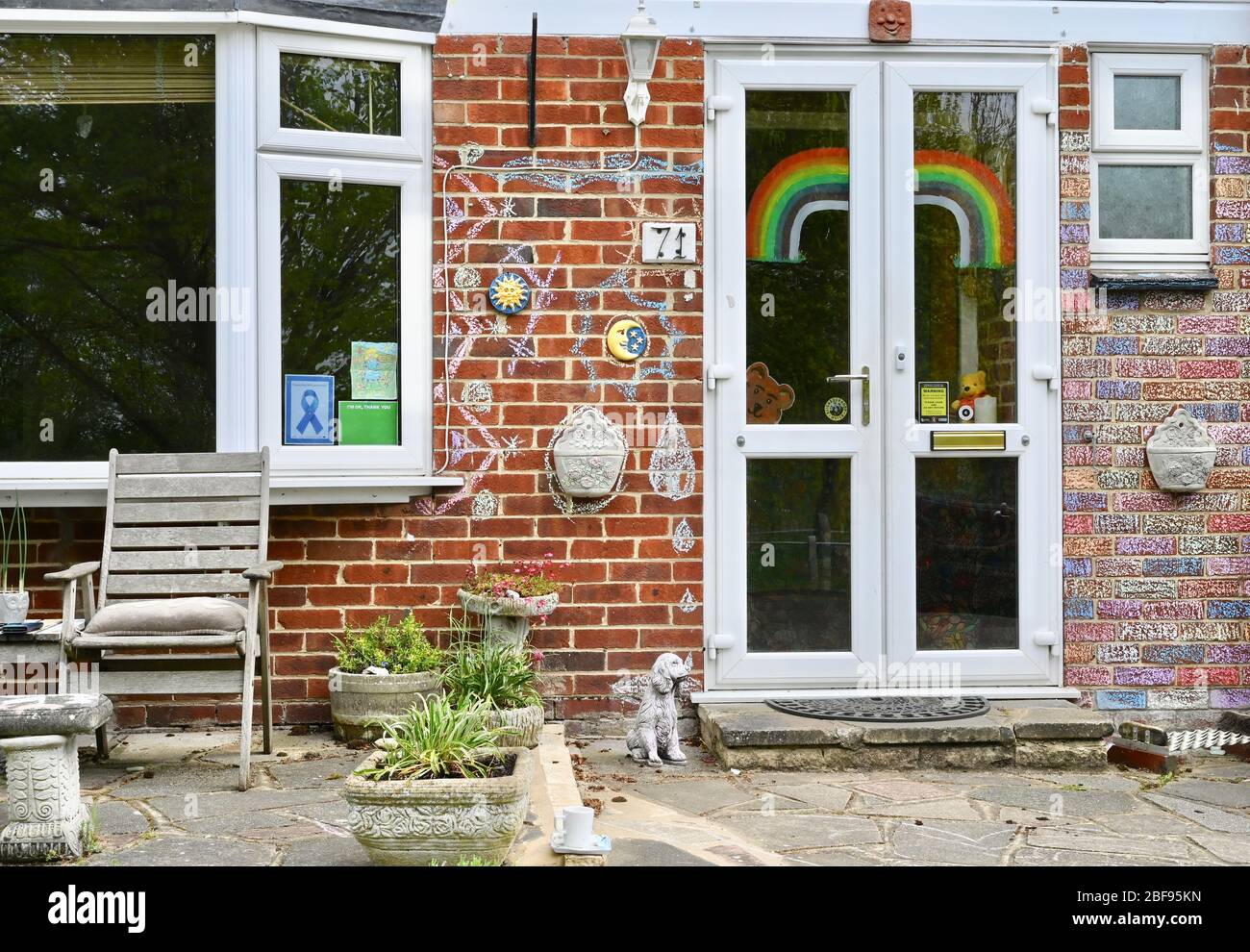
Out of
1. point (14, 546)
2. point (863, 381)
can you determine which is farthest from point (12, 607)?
point (863, 381)

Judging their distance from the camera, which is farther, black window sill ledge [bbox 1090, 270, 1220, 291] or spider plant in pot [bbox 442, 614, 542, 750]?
black window sill ledge [bbox 1090, 270, 1220, 291]

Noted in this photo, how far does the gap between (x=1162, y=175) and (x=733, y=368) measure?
202 cm

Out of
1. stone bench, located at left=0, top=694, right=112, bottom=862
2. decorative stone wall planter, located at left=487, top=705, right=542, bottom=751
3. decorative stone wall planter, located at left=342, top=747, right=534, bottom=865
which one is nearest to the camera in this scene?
decorative stone wall planter, located at left=342, top=747, right=534, bottom=865

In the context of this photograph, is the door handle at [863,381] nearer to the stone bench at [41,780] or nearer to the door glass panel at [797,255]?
the door glass panel at [797,255]

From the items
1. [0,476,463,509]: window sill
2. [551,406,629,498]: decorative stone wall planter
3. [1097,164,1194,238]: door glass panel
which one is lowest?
[0,476,463,509]: window sill

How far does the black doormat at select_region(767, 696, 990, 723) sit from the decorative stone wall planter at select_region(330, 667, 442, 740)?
142 cm

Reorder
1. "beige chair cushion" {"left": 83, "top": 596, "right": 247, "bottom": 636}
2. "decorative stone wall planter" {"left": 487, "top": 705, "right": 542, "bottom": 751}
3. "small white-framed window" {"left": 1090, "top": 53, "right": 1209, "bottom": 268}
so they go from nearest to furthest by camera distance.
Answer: "beige chair cushion" {"left": 83, "top": 596, "right": 247, "bottom": 636} → "decorative stone wall planter" {"left": 487, "top": 705, "right": 542, "bottom": 751} → "small white-framed window" {"left": 1090, "top": 53, "right": 1209, "bottom": 268}

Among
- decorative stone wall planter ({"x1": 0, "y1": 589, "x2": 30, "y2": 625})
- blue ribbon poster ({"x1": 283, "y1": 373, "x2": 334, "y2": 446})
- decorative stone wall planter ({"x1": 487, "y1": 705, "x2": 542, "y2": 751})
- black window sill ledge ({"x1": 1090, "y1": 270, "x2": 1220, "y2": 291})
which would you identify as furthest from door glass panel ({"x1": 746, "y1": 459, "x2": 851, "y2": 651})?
decorative stone wall planter ({"x1": 0, "y1": 589, "x2": 30, "y2": 625})

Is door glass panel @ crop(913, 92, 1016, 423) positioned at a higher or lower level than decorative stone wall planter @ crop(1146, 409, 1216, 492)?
higher

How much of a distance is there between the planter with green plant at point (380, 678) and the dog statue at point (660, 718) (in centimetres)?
78

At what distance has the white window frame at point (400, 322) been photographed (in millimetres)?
5418

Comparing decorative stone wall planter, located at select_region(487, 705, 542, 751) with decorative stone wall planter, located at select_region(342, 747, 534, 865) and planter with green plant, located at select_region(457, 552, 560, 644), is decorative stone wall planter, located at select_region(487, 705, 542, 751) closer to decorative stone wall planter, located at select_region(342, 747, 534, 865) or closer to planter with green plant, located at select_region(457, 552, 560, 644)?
planter with green plant, located at select_region(457, 552, 560, 644)

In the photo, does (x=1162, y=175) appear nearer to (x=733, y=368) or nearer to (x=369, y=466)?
(x=733, y=368)

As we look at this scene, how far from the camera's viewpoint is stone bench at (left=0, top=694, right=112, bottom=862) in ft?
11.9
